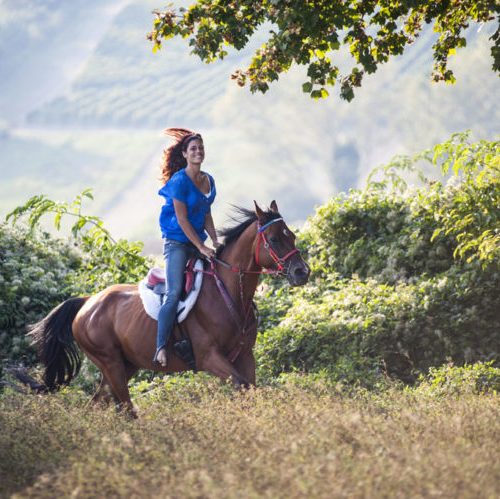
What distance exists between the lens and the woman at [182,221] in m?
8.84

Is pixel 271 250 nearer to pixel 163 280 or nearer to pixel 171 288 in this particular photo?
pixel 171 288

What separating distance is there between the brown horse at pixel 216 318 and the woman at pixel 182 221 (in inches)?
8.3

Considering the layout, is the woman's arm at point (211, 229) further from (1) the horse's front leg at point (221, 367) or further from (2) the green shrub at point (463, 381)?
(2) the green shrub at point (463, 381)

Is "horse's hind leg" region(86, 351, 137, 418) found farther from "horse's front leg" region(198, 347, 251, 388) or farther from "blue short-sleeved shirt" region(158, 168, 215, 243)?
"blue short-sleeved shirt" region(158, 168, 215, 243)

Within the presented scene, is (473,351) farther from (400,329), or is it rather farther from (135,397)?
(135,397)

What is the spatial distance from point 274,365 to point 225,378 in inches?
126

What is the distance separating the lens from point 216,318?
28.8 feet

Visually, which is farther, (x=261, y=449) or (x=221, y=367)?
(x=221, y=367)

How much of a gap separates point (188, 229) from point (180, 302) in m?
0.74

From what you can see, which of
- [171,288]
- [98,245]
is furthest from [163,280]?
[98,245]

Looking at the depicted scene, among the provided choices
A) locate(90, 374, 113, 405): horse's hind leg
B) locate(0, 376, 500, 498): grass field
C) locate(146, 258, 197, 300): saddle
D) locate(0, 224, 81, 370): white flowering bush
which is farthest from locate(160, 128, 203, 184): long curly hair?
locate(0, 224, 81, 370): white flowering bush

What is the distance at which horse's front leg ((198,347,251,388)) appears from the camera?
8438 mm

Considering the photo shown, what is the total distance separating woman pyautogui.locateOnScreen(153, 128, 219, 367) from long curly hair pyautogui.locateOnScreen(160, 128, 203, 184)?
29mm

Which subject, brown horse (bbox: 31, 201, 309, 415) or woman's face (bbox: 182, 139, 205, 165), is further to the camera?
woman's face (bbox: 182, 139, 205, 165)
